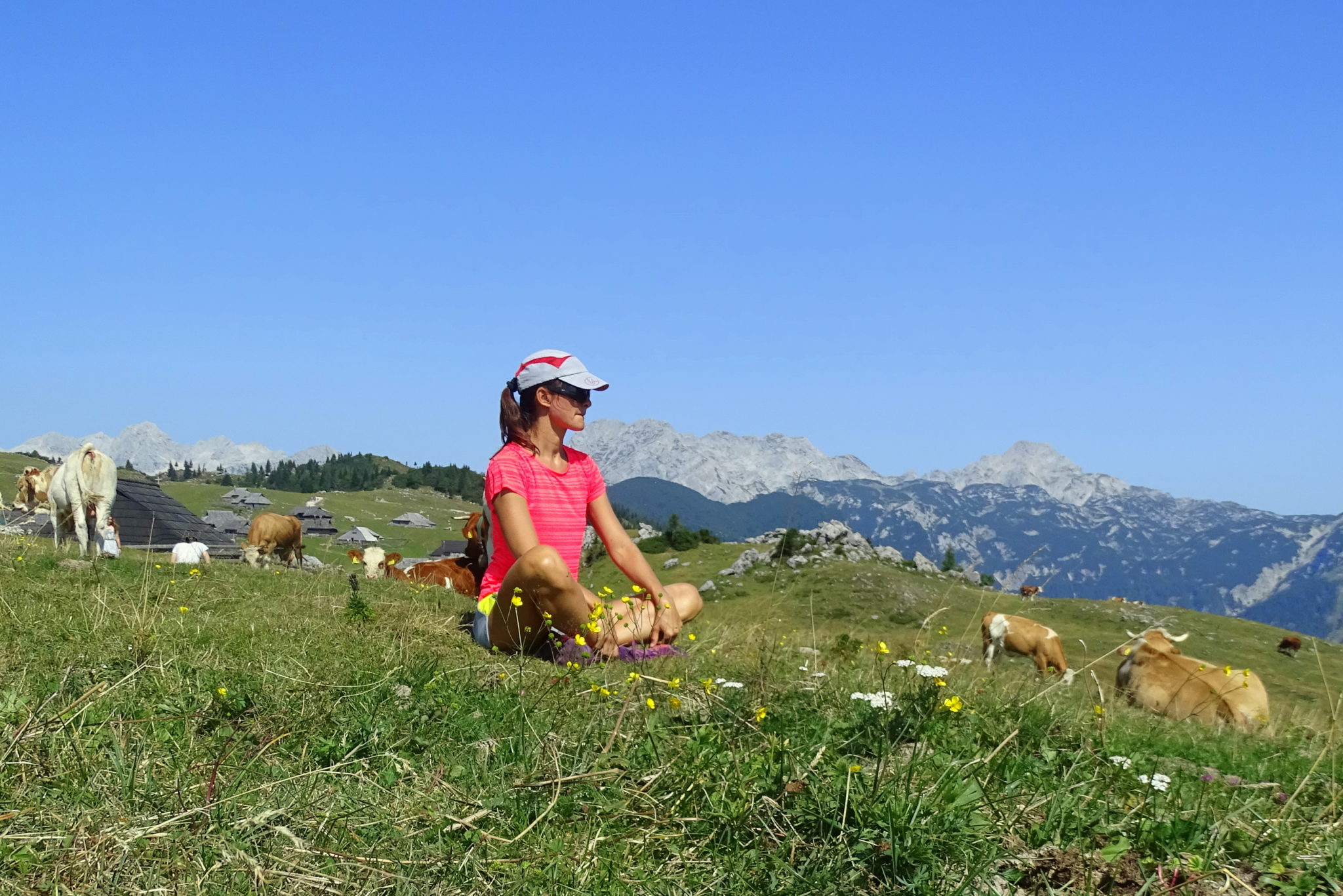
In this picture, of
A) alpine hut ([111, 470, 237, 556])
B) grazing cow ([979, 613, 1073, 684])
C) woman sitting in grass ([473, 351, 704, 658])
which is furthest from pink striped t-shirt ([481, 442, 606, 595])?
alpine hut ([111, 470, 237, 556])

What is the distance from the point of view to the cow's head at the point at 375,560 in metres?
22.5

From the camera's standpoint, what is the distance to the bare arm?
22.3ft

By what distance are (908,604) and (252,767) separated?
1370 inches

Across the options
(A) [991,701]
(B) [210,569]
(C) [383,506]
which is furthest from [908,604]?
(C) [383,506]

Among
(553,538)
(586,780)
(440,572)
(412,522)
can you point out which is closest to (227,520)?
(412,522)

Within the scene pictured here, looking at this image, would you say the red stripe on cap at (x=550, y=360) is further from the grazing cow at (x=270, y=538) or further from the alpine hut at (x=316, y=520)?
the alpine hut at (x=316, y=520)

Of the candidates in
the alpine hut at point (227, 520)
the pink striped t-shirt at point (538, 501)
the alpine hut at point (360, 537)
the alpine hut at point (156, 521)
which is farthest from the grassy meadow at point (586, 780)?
the alpine hut at point (227, 520)

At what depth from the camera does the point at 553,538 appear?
7.43 metres

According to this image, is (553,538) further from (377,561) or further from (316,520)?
(316,520)

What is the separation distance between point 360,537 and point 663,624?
502 feet

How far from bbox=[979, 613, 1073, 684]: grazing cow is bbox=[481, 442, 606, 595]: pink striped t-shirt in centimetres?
1487

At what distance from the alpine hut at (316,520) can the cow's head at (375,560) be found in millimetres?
140084

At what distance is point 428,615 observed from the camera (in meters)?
8.01

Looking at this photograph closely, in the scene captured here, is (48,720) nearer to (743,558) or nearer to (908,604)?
(908,604)
